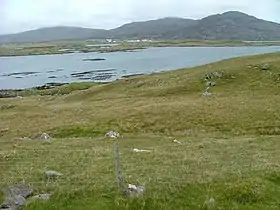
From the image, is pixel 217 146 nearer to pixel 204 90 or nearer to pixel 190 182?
pixel 190 182

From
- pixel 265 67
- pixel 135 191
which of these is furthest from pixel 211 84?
pixel 135 191

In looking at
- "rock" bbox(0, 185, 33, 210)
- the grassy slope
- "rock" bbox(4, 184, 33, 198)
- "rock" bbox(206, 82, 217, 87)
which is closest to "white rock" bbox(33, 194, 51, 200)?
the grassy slope

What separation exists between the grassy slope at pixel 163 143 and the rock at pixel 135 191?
35 cm

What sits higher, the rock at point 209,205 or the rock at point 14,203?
the rock at point 209,205

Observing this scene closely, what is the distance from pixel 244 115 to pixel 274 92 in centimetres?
1519

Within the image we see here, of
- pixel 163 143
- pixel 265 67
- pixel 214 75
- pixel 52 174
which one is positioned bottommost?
pixel 214 75

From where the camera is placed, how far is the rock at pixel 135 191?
1700 cm

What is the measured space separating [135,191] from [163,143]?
63.4ft

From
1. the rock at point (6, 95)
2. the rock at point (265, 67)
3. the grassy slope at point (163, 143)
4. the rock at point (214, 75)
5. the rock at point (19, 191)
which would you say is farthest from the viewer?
the rock at point (6, 95)

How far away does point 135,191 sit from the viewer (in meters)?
17.4

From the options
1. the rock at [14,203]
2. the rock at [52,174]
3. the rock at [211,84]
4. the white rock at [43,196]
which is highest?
the white rock at [43,196]

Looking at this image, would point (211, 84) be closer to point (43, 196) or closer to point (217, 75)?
point (217, 75)

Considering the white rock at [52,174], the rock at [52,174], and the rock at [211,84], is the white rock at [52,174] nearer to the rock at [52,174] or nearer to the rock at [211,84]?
the rock at [52,174]

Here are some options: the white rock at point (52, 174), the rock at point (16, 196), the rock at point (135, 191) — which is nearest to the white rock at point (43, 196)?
the rock at point (16, 196)
